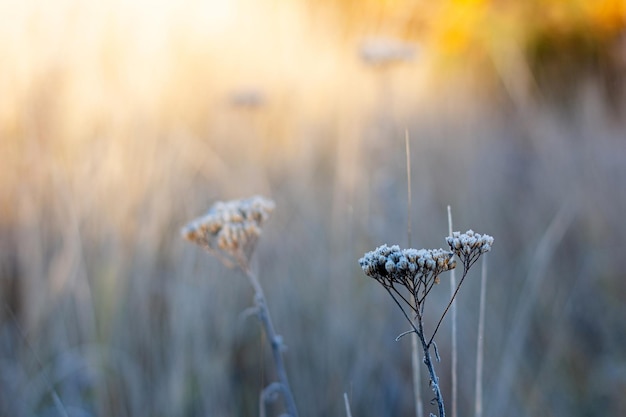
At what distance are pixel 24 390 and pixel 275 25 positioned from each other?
3.69 m

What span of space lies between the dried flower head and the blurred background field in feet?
1.32

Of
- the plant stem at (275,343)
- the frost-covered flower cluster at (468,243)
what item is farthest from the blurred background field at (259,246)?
the frost-covered flower cluster at (468,243)

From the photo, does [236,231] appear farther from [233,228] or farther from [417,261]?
[417,261]

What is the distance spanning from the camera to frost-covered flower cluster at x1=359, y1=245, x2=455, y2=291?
0.84 metres

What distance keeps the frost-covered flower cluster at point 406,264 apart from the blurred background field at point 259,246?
2.18 feet

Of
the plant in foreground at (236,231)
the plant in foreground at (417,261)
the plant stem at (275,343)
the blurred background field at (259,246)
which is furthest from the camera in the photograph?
the blurred background field at (259,246)

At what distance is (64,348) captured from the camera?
224 cm

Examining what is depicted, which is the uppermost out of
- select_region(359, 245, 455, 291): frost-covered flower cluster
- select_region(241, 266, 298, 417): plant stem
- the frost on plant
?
the frost on plant

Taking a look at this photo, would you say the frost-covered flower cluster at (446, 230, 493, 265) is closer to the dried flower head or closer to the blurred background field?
the dried flower head

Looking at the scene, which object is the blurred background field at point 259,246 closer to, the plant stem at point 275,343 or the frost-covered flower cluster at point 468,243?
the plant stem at point 275,343

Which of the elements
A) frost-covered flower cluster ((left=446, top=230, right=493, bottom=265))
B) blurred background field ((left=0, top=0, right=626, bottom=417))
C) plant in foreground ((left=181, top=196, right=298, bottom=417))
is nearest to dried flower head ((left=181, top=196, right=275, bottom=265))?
plant in foreground ((left=181, top=196, right=298, bottom=417))

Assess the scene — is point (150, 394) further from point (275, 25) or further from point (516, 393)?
point (275, 25)

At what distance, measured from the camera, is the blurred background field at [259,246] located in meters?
2.16

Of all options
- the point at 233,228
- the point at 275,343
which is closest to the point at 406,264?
the point at 275,343
